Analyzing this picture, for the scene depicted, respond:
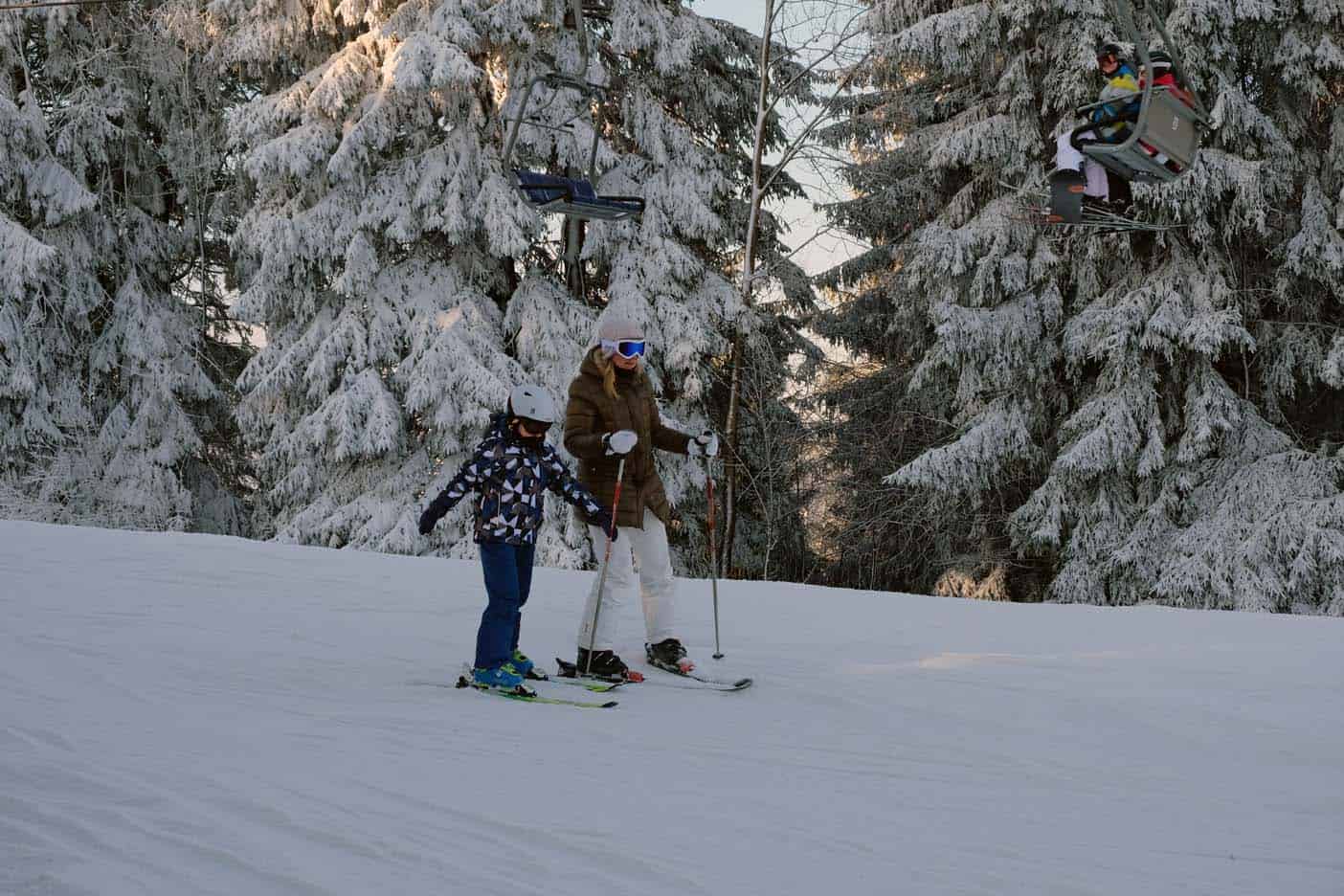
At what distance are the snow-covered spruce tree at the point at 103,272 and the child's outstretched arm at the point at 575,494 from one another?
13.8m

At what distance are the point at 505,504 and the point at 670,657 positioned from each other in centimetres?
127

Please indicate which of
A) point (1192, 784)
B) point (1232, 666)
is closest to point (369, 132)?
point (1232, 666)

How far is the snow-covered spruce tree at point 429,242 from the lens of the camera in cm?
1541

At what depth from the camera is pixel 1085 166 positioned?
751cm

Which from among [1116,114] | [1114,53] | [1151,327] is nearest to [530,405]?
[1116,114]

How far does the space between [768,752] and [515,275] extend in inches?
520

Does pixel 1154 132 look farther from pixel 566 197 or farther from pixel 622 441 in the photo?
pixel 566 197

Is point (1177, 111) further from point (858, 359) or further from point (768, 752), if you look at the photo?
point (858, 359)

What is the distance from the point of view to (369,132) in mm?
15352

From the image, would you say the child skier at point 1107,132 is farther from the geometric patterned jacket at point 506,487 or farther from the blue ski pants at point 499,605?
the blue ski pants at point 499,605

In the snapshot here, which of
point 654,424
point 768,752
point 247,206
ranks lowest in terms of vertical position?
point 768,752

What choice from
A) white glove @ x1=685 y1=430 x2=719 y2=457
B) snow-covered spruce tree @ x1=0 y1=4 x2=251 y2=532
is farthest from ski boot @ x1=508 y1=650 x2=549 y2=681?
snow-covered spruce tree @ x1=0 y1=4 x2=251 y2=532

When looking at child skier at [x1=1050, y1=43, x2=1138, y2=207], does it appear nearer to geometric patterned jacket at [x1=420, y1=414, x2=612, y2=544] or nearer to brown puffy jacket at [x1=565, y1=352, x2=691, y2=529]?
brown puffy jacket at [x1=565, y1=352, x2=691, y2=529]

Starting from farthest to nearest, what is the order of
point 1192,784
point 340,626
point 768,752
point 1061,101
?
point 1061,101 → point 340,626 → point 768,752 → point 1192,784
